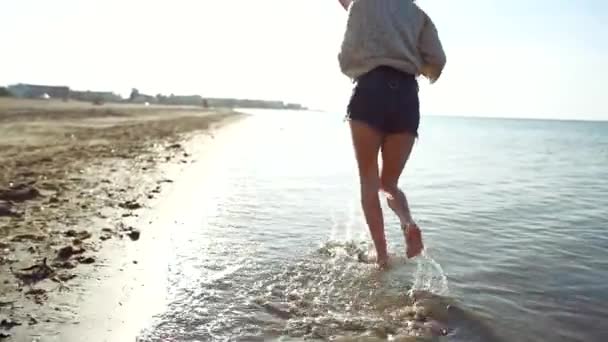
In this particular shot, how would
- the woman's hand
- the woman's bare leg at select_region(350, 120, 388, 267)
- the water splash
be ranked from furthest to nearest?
the woman's hand → the water splash → the woman's bare leg at select_region(350, 120, 388, 267)

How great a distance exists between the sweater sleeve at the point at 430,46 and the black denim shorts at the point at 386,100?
0.20 metres

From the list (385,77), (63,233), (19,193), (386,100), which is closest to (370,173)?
(386,100)

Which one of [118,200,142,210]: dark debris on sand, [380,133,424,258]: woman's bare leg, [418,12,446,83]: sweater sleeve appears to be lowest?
[118,200,142,210]: dark debris on sand

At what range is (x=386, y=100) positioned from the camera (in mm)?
3359

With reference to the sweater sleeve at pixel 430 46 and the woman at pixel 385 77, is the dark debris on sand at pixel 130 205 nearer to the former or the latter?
the woman at pixel 385 77

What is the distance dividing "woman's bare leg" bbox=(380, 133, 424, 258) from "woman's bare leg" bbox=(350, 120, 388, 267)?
0.10 meters

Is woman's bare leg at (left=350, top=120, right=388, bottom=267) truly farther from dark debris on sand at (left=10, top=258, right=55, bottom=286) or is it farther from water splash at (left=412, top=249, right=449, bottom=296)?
dark debris on sand at (left=10, top=258, right=55, bottom=286)

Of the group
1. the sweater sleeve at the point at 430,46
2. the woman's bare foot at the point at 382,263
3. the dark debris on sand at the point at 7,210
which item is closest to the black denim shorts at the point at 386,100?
the sweater sleeve at the point at 430,46

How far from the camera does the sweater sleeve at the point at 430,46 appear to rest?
3.54 meters

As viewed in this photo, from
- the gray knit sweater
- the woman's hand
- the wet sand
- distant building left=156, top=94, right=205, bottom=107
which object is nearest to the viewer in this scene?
the wet sand

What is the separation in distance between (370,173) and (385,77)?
0.64 metres

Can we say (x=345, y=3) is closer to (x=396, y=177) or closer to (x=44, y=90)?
(x=396, y=177)

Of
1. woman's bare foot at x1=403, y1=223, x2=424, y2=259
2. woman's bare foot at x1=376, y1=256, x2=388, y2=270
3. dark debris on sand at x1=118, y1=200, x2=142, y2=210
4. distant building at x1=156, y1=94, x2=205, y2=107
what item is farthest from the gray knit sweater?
distant building at x1=156, y1=94, x2=205, y2=107

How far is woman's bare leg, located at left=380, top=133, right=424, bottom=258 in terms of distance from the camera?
351 centimetres
